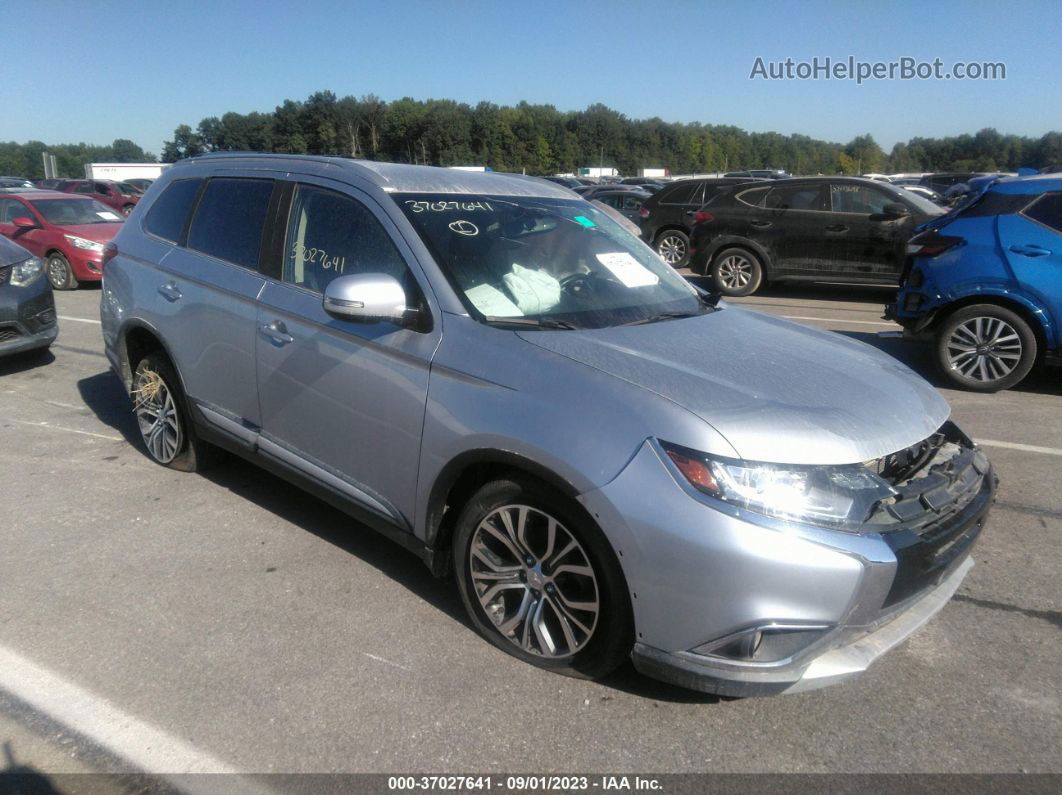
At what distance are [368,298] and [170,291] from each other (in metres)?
2.02

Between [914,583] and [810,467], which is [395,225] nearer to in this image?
[810,467]

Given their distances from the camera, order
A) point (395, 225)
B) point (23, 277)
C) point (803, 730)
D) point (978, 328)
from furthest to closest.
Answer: point (23, 277) → point (978, 328) → point (395, 225) → point (803, 730)

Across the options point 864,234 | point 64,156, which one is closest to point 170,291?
point 864,234

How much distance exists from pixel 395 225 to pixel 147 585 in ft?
6.34

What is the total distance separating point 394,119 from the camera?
68.5 meters

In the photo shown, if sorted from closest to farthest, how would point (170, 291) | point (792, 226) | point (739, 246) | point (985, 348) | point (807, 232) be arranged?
point (170, 291) < point (985, 348) < point (807, 232) < point (792, 226) < point (739, 246)

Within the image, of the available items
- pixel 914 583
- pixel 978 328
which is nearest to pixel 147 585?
pixel 914 583

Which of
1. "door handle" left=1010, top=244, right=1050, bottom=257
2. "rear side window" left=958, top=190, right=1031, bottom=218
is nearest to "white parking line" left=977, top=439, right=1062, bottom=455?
"door handle" left=1010, top=244, right=1050, bottom=257

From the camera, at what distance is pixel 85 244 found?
1334cm

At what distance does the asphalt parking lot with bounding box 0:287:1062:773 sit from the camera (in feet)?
8.59

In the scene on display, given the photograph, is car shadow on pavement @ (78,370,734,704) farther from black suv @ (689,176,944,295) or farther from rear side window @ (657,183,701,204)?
rear side window @ (657,183,701,204)

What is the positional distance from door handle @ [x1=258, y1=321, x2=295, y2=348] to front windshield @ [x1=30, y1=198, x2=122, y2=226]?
39.6ft

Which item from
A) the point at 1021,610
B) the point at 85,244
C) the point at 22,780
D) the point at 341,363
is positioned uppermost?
the point at 341,363

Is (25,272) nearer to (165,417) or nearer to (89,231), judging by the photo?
(165,417)
